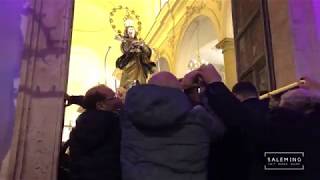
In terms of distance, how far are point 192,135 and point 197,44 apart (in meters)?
9.43

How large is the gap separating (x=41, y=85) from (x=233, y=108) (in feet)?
4.14

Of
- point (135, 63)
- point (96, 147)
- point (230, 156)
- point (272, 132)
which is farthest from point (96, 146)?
point (135, 63)

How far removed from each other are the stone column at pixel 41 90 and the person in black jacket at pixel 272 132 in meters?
1.01

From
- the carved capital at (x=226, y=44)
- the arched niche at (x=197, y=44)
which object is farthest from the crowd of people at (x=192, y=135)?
→ the arched niche at (x=197, y=44)

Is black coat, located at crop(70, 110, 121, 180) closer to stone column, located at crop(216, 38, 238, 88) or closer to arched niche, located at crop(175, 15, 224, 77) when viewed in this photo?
stone column, located at crop(216, 38, 238, 88)

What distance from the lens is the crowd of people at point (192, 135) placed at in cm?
214

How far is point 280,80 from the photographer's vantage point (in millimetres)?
3660

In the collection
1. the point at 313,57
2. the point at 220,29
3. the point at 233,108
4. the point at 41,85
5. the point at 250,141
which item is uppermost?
the point at 220,29

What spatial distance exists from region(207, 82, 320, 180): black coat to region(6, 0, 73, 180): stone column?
3.43ft

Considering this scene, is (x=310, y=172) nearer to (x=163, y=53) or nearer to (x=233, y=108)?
(x=233, y=108)

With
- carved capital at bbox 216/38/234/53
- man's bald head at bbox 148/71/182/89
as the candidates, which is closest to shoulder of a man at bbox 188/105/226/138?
man's bald head at bbox 148/71/182/89

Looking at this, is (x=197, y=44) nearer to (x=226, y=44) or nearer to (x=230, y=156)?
(x=226, y=44)

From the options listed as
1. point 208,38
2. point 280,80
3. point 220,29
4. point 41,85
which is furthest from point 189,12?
point 41,85

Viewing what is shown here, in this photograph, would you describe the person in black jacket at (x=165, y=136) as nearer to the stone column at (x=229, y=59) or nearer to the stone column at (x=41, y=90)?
the stone column at (x=41, y=90)
